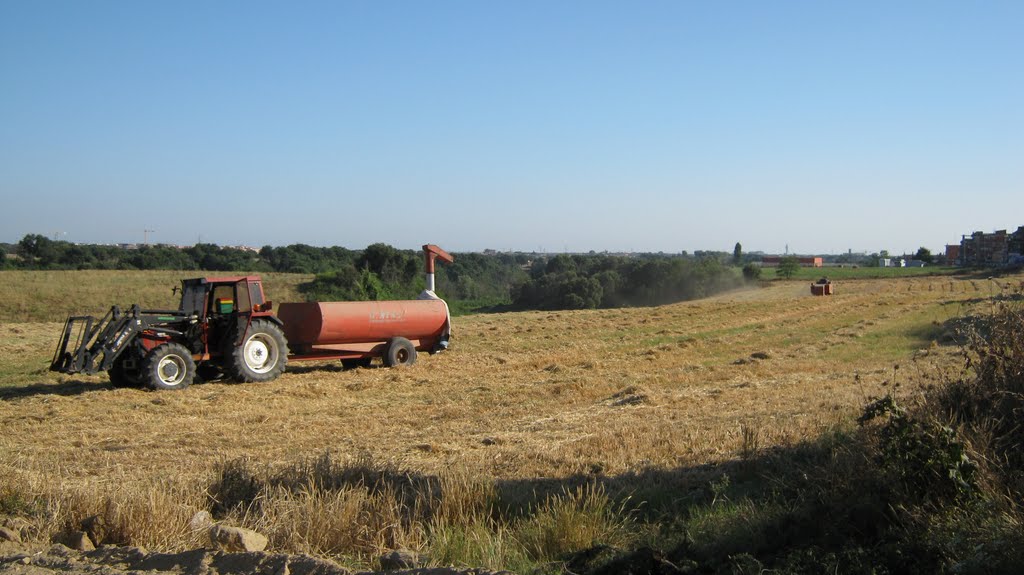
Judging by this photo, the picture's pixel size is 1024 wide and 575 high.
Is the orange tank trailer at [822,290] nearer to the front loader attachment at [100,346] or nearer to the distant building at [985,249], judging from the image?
the distant building at [985,249]

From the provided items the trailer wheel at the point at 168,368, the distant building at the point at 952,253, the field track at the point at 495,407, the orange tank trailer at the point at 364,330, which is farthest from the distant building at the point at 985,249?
the trailer wheel at the point at 168,368

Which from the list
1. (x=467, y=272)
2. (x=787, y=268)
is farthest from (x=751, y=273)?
(x=467, y=272)

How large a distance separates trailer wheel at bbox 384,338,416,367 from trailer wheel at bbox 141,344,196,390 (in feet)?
14.7

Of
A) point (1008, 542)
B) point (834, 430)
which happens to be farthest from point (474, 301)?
point (1008, 542)

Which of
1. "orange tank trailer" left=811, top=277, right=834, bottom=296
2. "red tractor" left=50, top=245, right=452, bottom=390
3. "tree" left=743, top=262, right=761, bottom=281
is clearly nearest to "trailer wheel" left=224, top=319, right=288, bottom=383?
"red tractor" left=50, top=245, right=452, bottom=390

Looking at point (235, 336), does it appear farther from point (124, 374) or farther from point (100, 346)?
point (100, 346)

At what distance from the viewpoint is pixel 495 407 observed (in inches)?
516

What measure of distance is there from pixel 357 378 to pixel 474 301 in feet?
126

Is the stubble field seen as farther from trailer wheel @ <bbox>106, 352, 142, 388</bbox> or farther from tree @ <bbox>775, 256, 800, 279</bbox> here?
tree @ <bbox>775, 256, 800, 279</bbox>

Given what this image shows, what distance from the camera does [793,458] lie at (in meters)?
7.12

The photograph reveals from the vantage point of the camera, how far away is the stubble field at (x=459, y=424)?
5.86 metres

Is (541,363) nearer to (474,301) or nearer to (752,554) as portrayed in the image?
(752,554)

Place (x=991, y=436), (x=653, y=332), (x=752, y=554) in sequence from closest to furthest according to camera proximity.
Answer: (x=752, y=554), (x=991, y=436), (x=653, y=332)

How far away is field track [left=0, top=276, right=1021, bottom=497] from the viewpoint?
8492 millimetres
